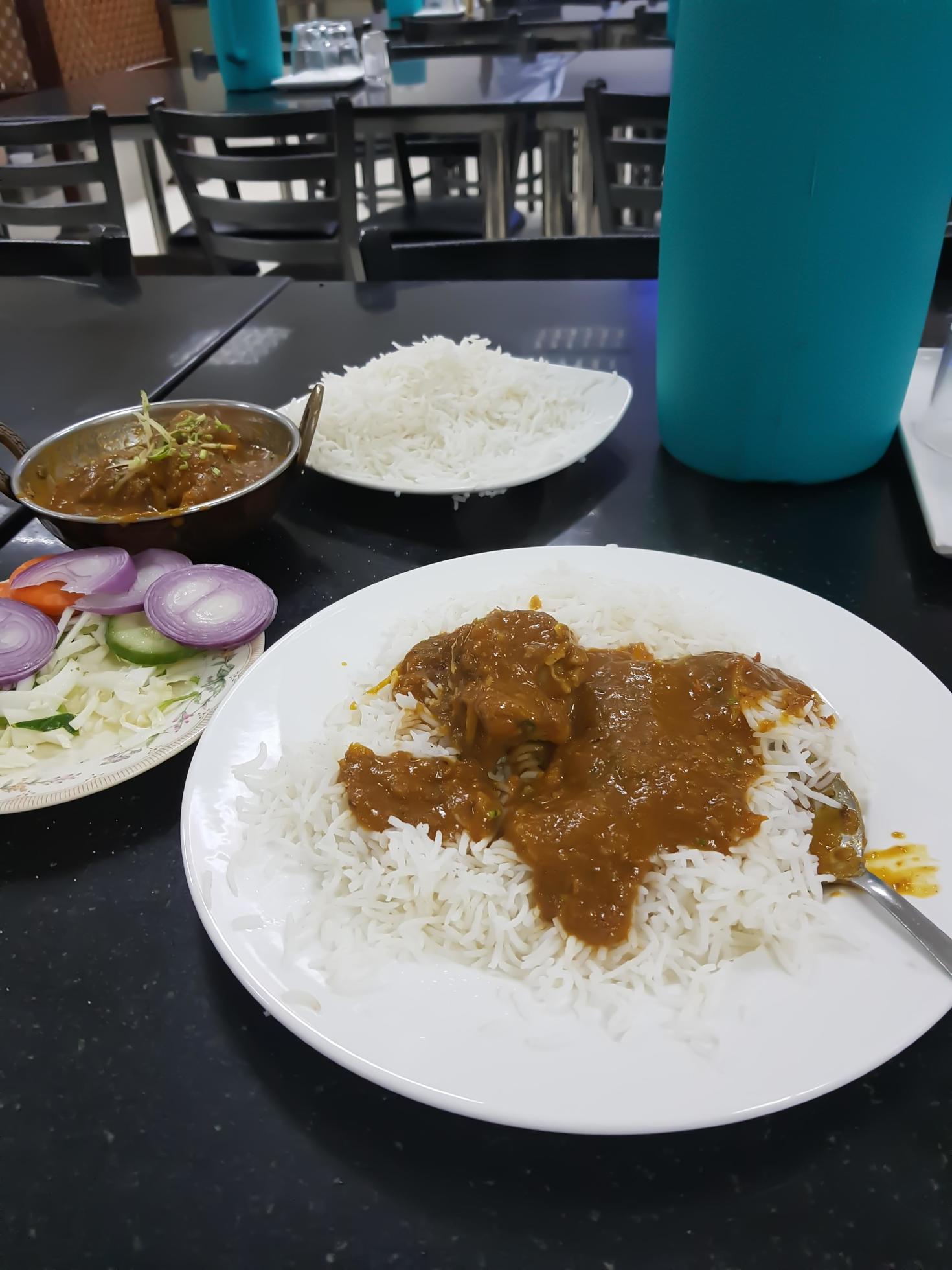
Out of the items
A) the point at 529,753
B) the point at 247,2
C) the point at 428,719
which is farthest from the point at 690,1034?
the point at 247,2

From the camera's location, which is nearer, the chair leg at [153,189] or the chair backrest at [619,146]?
the chair backrest at [619,146]

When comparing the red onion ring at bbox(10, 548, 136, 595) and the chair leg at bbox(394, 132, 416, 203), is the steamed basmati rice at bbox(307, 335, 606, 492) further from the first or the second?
the chair leg at bbox(394, 132, 416, 203)

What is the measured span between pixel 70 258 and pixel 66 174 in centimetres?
104

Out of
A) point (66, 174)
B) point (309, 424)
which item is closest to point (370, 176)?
point (66, 174)

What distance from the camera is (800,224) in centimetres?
132

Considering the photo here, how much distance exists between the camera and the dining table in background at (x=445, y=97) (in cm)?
441

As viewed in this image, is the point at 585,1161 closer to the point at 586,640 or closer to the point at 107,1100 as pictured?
the point at 107,1100

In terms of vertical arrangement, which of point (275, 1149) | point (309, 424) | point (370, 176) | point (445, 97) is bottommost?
point (370, 176)

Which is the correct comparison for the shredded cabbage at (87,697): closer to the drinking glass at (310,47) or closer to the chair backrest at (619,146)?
the chair backrest at (619,146)

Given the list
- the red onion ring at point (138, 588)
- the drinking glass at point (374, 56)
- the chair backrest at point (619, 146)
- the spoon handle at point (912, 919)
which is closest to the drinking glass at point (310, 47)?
the drinking glass at point (374, 56)

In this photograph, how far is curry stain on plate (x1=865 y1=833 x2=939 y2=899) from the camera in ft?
2.70

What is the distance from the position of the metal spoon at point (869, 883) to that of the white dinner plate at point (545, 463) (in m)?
0.79

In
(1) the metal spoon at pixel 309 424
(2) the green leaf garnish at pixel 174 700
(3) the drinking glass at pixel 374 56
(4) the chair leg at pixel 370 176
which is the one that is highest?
(3) the drinking glass at pixel 374 56

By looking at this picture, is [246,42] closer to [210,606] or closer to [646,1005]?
[210,606]
